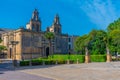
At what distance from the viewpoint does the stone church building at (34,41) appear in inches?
2788

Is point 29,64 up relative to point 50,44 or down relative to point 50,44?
down

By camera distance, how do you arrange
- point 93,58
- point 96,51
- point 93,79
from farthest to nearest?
point 96,51 → point 93,58 → point 93,79

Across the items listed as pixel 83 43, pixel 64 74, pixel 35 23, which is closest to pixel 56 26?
pixel 35 23

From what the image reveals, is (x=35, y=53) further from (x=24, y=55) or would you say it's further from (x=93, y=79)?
(x=93, y=79)

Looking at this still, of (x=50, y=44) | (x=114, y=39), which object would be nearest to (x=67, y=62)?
(x=114, y=39)

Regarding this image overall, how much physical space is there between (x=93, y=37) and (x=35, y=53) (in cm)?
1912

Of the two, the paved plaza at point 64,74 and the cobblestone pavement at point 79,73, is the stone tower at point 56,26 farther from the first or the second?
the paved plaza at point 64,74

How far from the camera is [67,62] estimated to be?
45.5 meters

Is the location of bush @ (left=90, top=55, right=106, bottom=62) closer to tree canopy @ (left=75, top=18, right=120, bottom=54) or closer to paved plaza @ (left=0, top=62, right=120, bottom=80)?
tree canopy @ (left=75, top=18, right=120, bottom=54)

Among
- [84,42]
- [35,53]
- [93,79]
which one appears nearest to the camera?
[93,79]

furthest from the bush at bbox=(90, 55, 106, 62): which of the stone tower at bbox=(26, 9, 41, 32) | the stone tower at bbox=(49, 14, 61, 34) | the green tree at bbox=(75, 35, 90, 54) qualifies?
the stone tower at bbox=(49, 14, 61, 34)

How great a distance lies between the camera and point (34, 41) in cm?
7450

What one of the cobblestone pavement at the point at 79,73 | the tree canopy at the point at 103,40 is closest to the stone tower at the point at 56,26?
the tree canopy at the point at 103,40

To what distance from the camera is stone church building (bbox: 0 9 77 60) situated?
70.8m
